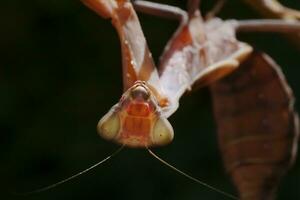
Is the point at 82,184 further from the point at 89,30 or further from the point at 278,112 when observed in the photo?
the point at 278,112

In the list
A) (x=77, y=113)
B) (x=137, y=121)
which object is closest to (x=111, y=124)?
(x=137, y=121)

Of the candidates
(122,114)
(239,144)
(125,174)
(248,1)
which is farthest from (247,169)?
(125,174)

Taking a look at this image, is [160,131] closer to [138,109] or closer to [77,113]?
[138,109]

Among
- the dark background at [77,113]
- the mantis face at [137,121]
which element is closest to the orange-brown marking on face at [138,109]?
the mantis face at [137,121]

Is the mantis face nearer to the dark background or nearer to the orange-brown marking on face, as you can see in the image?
the orange-brown marking on face

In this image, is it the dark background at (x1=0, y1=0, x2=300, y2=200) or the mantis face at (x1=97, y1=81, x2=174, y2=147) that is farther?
the dark background at (x1=0, y1=0, x2=300, y2=200)

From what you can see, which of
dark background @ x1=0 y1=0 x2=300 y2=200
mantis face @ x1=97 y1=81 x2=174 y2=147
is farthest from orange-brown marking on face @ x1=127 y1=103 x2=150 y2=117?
dark background @ x1=0 y1=0 x2=300 y2=200
